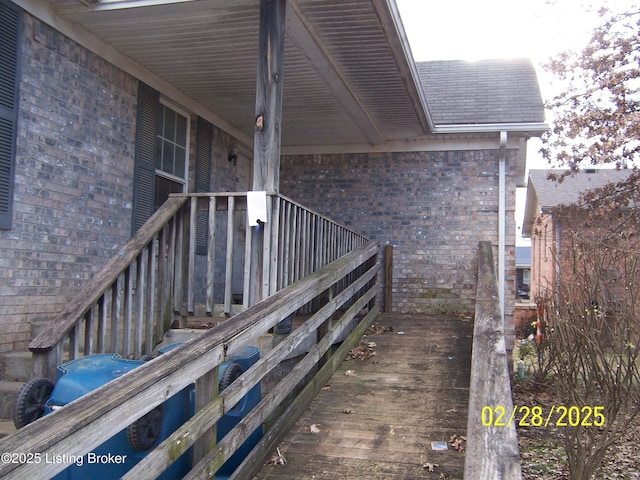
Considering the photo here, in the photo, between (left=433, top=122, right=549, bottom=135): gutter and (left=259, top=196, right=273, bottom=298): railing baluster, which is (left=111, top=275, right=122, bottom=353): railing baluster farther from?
(left=433, top=122, right=549, bottom=135): gutter

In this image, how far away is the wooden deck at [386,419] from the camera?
11.7 feet

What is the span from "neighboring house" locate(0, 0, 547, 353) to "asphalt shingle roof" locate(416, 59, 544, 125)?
0.05 metres

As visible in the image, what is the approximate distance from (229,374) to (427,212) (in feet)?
22.5

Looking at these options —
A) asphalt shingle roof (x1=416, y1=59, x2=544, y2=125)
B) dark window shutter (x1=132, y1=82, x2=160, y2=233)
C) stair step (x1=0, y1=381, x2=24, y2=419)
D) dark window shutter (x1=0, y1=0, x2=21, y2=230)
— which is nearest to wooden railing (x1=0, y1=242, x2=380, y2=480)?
stair step (x1=0, y1=381, x2=24, y2=419)

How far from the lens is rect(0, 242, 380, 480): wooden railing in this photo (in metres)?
1.85

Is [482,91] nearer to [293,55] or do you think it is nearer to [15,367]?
[293,55]

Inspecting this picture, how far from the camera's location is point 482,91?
1043 cm

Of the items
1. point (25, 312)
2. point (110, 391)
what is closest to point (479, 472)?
point (110, 391)

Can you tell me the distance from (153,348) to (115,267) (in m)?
0.89

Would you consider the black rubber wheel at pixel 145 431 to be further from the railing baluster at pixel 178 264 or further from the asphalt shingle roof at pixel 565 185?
the asphalt shingle roof at pixel 565 185

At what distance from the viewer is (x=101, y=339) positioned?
414 centimetres

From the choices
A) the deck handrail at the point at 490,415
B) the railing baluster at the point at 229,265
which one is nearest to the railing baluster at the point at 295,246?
the railing baluster at the point at 229,265

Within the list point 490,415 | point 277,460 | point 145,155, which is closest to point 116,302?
point 277,460

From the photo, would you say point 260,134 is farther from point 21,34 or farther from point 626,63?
point 626,63
